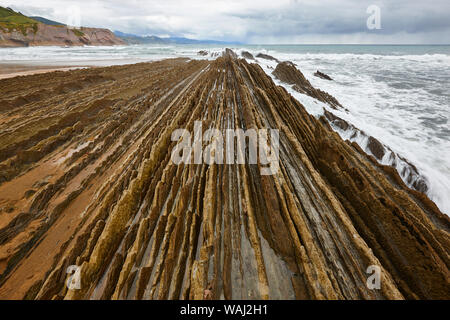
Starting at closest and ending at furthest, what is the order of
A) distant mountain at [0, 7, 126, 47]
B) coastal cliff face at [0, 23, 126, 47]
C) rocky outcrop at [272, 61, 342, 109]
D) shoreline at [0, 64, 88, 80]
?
rocky outcrop at [272, 61, 342, 109] → shoreline at [0, 64, 88, 80] → coastal cliff face at [0, 23, 126, 47] → distant mountain at [0, 7, 126, 47]

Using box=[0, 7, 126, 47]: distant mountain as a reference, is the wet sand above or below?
below

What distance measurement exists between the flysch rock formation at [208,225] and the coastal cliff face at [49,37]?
346 feet

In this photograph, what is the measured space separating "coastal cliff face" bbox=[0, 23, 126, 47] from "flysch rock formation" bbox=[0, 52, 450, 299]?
4147 inches

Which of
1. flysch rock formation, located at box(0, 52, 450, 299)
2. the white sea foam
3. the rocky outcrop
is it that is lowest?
flysch rock formation, located at box(0, 52, 450, 299)

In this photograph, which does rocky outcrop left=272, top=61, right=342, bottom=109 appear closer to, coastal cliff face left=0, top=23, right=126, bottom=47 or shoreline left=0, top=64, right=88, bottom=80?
shoreline left=0, top=64, right=88, bottom=80

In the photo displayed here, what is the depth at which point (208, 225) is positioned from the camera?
4.20 metres

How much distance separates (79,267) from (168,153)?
13.8ft

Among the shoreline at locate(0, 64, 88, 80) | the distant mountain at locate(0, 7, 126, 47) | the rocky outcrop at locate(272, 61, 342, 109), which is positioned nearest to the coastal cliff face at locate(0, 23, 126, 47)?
the distant mountain at locate(0, 7, 126, 47)

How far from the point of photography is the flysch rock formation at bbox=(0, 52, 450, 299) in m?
3.36

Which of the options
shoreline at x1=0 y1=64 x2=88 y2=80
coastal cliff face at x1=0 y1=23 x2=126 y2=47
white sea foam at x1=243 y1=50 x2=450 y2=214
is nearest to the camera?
white sea foam at x1=243 y1=50 x2=450 y2=214

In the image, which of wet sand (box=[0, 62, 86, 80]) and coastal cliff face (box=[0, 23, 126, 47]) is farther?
coastal cliff face (box=[0, 23, 126, 47])

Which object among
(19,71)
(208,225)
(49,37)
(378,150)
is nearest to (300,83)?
(378,150)

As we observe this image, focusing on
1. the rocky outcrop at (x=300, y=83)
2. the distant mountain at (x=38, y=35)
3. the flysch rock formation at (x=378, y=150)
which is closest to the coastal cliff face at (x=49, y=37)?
the distant mountain at (x=38, y=35)

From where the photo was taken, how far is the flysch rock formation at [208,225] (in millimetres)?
3359
